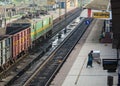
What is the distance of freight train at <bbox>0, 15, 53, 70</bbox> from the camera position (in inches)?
968

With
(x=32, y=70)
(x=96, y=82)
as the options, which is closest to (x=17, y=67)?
(x=32, y=70)

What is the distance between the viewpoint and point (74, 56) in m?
32.2

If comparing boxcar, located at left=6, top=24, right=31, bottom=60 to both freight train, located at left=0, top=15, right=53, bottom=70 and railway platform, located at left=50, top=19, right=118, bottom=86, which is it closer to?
freight train, located at left=0, top=15, right=53, bottom=70

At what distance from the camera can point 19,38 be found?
28672 mm

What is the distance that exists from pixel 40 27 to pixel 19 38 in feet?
37.7

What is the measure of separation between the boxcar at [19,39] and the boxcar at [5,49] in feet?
3.05

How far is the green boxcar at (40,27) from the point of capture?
36031mm

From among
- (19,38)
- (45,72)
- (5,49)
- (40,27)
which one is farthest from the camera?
(40,27)

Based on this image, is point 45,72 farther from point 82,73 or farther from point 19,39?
point 19,39

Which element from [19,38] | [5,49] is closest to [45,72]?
[5,49]

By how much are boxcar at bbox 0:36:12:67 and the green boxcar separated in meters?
9.94

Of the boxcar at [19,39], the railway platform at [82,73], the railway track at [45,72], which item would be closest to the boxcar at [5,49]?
the boxcar at [19,39]

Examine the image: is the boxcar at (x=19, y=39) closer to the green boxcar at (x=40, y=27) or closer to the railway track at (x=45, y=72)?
the green boxcar at (x=40, y=27)

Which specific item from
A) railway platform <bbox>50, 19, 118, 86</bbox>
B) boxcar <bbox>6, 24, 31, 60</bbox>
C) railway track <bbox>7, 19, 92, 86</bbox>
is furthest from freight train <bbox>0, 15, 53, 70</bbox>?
railway platform <bbox>50, 19, 118, 86</bbox>
